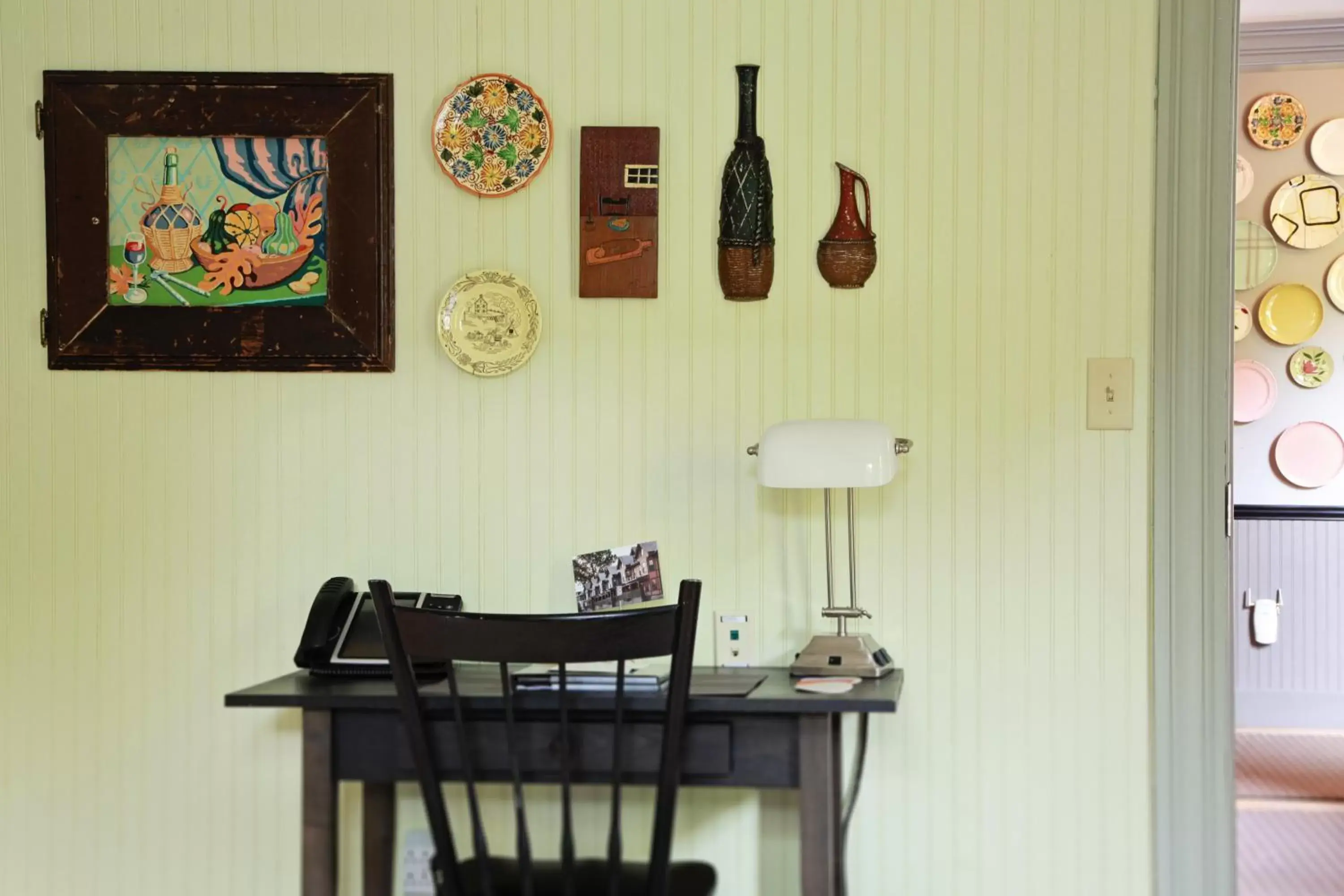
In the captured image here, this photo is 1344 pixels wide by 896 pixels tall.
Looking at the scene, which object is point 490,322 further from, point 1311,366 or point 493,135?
point 1311,366

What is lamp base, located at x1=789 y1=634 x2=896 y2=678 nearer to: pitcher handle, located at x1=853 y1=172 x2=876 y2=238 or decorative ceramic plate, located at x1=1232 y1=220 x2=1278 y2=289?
pitcher handle, located at x1=853 y1=172 x2=876 y2=238

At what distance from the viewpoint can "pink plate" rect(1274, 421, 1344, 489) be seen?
4387mm

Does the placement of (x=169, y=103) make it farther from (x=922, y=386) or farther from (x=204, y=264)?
(x=922, y=386)

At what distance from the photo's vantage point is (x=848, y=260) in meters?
2.14

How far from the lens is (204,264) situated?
2195 millimetres

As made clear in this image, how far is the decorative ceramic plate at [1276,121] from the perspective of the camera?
4.39m

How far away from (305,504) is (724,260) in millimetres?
883

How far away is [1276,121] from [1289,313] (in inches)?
27.4

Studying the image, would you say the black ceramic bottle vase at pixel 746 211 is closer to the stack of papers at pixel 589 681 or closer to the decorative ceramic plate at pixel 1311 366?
the stack of papers at pixel 589 681

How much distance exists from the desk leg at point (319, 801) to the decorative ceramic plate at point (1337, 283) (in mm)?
3981

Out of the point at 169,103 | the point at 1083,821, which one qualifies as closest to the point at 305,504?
the point at 169,103

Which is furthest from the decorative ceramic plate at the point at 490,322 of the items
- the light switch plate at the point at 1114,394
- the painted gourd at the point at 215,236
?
the light switch plate at the point at 1114,394

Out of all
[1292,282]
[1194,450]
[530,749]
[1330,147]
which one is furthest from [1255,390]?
[530,749]

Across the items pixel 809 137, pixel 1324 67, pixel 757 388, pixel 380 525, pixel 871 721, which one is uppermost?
pixel 1324 67
